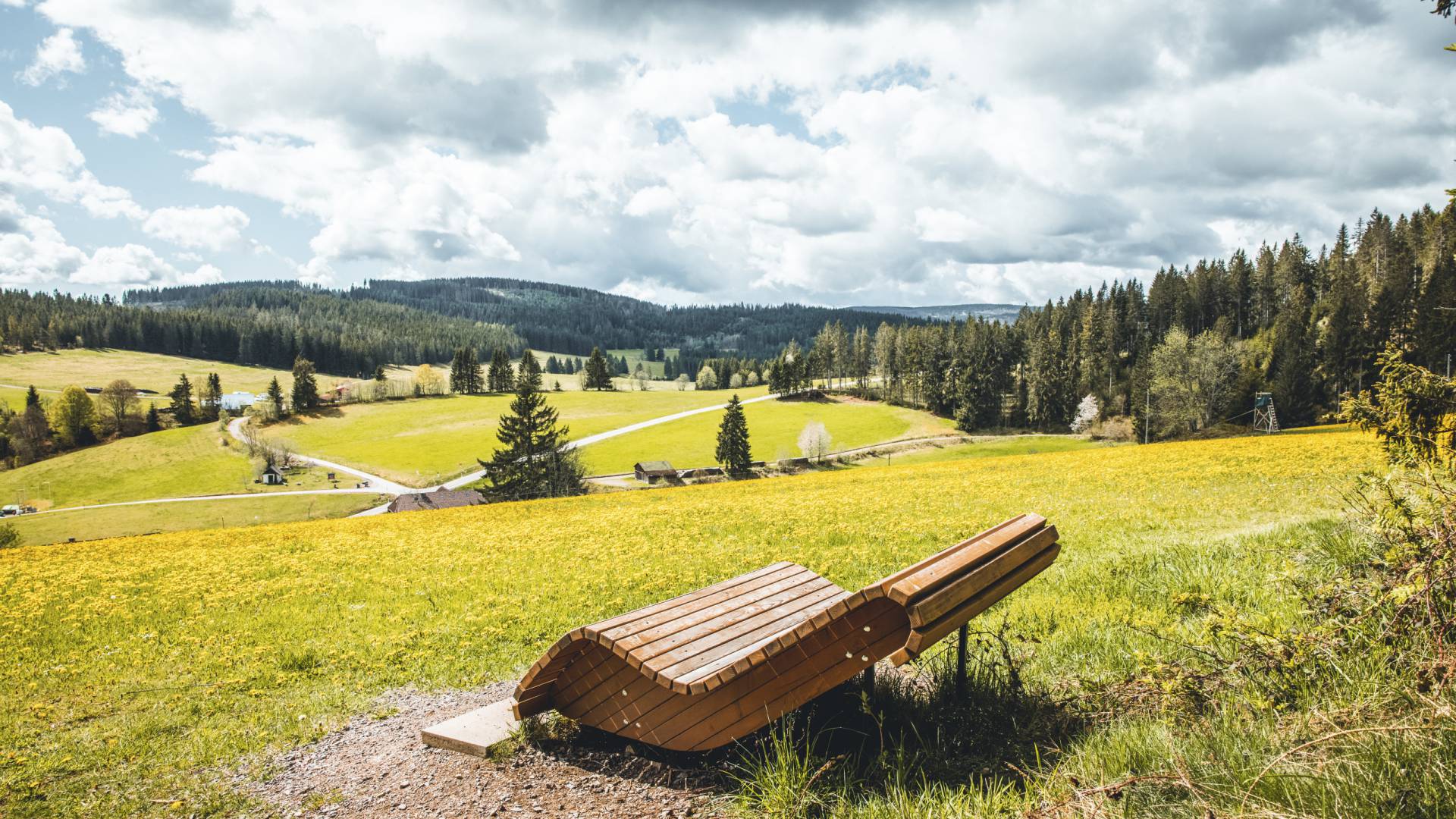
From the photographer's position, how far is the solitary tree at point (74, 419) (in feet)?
330

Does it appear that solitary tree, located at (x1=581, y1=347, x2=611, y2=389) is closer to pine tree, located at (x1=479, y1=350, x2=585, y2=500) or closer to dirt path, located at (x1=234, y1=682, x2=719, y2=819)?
pine tree, located at (x1=479, y1=350, x2=585, y2=500)

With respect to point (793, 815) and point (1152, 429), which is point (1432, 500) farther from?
point (1152, 429)

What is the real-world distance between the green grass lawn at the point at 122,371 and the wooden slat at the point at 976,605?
178 meters

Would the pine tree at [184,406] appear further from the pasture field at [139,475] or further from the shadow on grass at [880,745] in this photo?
the shadow on grass at [880,745]

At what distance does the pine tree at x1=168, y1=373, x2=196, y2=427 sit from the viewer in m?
117

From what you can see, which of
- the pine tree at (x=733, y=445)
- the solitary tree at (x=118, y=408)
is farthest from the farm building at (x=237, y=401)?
the pine tree at (x=733, y=445)

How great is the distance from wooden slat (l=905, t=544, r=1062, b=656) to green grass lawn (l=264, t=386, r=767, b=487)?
88.4m

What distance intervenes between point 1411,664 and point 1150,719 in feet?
4.75

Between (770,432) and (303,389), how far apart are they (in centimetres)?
8810

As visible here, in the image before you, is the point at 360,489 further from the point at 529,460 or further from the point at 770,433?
the point at 770,433

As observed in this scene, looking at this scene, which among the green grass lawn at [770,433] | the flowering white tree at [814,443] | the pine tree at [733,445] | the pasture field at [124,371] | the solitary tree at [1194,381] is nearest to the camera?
the solitary tree at [1194,381]

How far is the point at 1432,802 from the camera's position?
8.67 ft

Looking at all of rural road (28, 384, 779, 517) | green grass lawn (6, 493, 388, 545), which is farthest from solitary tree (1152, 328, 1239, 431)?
green grass lawn (6, 493, 388, 545)

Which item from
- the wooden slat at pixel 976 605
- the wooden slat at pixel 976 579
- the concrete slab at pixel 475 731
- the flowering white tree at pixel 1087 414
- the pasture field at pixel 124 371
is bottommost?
the flowering white tree at pixel 1087 414
